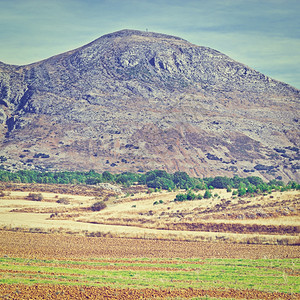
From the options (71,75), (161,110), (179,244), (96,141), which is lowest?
(179,244)

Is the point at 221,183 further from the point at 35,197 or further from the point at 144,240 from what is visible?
the point at 144,240

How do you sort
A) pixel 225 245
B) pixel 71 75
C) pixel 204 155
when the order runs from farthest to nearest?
pixel 71 75 < pixel 204 155 < pixel 225 245

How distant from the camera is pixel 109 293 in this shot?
76.8 ft

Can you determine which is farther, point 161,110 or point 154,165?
point 161,110

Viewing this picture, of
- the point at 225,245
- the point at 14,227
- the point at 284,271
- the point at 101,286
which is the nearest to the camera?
the point at 101,286

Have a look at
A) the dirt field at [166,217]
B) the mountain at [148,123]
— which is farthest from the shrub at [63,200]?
the mountain at [148,123]

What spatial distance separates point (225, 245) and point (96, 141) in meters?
119

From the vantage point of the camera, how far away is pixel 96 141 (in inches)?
6147

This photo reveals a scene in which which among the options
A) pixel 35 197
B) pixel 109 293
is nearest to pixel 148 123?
pixel 35 197

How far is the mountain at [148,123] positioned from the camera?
14825 centimetres

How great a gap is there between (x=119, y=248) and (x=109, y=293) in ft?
48.4

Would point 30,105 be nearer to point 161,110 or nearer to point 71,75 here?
point 71,75

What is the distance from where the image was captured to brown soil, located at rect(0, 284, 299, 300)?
22.5m

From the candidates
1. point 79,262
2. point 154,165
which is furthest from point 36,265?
point 154,165
